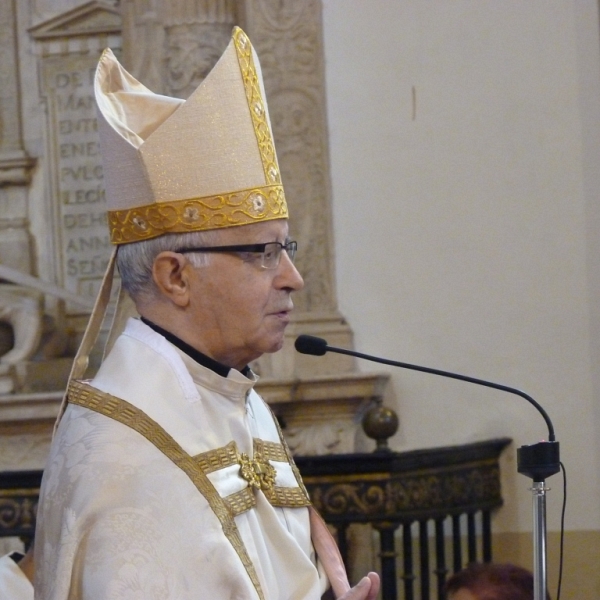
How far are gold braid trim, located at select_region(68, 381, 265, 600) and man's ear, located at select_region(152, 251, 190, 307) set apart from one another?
206mm

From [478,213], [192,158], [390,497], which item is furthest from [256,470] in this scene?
[478,213]

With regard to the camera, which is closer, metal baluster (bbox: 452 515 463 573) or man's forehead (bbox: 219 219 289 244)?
man's forehead (bbox: 219 219 289 244)

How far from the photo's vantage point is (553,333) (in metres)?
5.00

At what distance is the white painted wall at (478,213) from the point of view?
4980 mm

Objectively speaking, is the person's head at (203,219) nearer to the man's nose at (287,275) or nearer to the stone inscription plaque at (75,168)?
the man's nose at (287,275)

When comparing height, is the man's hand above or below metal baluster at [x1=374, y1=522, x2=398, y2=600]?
above

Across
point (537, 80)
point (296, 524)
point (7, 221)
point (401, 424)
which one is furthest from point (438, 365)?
point (296, 524)

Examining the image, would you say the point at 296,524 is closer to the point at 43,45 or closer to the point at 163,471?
the point at 163,471

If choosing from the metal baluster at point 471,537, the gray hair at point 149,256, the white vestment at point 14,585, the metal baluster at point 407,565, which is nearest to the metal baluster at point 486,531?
the metal baluster at point 471,537

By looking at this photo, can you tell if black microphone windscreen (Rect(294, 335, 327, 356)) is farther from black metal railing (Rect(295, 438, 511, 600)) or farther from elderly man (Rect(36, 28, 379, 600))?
black metal railing (Rect(295, 438, 511, 600))

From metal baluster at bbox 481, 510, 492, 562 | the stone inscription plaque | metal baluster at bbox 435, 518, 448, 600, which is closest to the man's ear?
metal baluster at bbox 435, 518, 448, 600

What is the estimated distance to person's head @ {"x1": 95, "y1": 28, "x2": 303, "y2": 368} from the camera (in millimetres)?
2105

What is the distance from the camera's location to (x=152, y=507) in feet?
6.37

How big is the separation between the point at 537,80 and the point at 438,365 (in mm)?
1240
